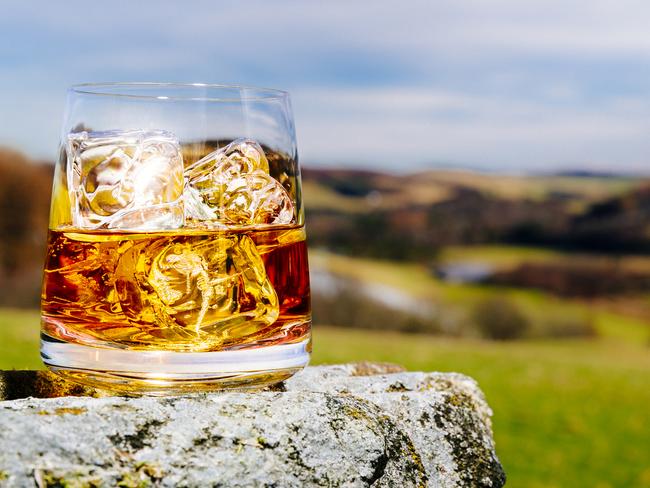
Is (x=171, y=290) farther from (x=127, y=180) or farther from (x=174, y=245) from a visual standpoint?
(x=127, y=180)

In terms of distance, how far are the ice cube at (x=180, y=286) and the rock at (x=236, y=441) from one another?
0.23 metres

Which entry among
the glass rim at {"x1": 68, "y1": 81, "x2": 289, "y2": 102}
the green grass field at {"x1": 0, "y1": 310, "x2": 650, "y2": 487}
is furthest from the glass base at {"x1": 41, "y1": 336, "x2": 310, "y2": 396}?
the green grass field at {"x1": 0, "y1": 310, "x2": 650, "y2": 487}

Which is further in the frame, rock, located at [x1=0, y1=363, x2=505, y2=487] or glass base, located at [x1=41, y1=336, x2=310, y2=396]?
glass base, located at [x1=41, y1=336, x2=310, y2=396]

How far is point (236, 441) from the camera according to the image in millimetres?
2268

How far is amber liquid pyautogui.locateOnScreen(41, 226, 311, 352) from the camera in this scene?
2.47m

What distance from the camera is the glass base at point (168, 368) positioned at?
2471 mm

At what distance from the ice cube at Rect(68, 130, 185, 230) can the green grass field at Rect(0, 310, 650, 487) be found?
37.4ft

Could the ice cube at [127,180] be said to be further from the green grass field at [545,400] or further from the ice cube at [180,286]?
the green grass field at [545,400]

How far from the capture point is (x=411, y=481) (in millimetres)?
2590

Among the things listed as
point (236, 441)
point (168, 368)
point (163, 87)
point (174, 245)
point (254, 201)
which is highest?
point (163, 87)

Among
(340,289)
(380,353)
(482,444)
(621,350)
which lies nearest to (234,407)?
(482,444)

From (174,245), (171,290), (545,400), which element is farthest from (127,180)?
(545,400)

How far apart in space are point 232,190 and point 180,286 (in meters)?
0.42

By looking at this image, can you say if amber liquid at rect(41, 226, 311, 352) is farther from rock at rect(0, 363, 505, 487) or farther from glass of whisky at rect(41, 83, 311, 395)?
rock at rect(0, 363, 505, 487)
